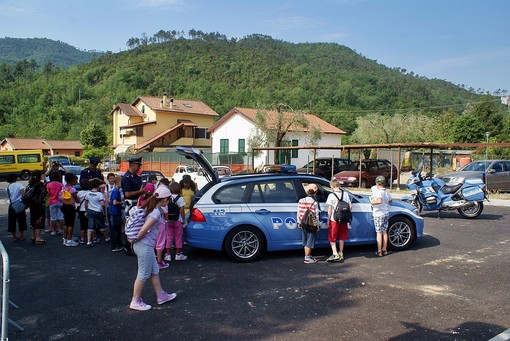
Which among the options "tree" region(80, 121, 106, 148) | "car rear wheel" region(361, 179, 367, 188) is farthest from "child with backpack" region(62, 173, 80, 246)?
"tree" region(80, 121, 106, 148)

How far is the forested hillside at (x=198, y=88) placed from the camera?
79438 mm

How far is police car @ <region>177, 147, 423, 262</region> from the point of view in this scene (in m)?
7.47

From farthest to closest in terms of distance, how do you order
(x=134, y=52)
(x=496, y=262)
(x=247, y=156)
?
(x=134, y=52), (x=247, y=156), (x=496, y=262)

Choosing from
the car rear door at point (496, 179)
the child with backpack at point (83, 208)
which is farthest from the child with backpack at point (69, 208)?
the car rear door at point (496, 179)

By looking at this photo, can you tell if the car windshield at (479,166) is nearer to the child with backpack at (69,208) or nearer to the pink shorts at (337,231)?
the pink shorts at (337,231)

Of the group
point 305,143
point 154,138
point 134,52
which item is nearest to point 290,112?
point 305,143

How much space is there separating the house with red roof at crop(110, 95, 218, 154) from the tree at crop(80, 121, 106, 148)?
13.5 feet

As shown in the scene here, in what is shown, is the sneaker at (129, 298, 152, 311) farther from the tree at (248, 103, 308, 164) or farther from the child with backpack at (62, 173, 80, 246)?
the tree at (248, 103, 308, 164)

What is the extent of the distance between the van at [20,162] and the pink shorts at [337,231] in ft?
105

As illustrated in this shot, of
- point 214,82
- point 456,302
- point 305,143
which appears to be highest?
point 214,82

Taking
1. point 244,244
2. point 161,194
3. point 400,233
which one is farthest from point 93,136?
point 161,194

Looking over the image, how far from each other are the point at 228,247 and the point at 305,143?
3365cm

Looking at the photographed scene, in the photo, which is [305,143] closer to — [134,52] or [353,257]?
[353,257]

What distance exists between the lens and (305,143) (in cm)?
4044
